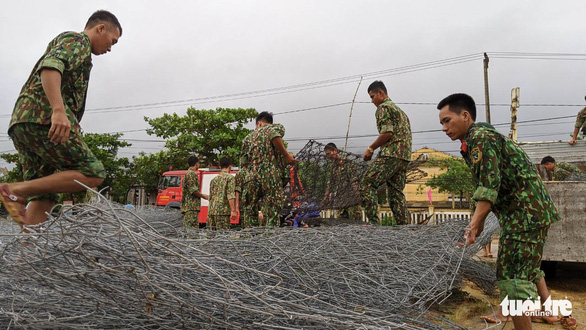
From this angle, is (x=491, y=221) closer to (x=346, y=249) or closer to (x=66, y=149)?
(x=346, y=249)

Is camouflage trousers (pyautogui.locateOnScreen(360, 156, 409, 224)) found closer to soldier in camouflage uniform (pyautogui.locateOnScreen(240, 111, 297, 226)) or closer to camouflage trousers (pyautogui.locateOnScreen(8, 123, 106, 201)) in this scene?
soldier in camouflage uniform (pyautogui.locateOnScreen(240, 111, 297, 226))

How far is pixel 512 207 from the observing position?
212cm

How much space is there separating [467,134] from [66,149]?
2234 mm

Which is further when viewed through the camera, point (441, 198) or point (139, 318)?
point (441, 198)

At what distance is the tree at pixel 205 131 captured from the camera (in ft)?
64.1

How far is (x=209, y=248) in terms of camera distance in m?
2.11

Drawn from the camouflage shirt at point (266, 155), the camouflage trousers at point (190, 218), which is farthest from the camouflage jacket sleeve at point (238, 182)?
the camouflage trousers at point (190, 218)

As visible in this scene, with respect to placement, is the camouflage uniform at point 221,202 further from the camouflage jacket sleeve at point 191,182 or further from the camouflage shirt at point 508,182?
the camouflage shirt at point 508,182

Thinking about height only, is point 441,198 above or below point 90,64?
below

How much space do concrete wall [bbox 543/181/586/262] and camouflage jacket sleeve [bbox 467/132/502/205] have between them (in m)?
1.96

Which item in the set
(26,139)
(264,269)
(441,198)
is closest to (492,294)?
(264,269)

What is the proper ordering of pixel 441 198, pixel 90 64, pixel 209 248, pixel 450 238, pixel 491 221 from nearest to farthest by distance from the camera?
pixel 209 248 → pixel 90 64 → pixel 450 238 → pixel 491 221 → pixel 441 198

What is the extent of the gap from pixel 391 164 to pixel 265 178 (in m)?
1.38

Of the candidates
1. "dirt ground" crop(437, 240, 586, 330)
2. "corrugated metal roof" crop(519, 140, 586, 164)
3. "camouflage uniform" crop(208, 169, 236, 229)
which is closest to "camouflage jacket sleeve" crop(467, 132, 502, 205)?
"dirt ground" crop(437, 240, 586, 330)
